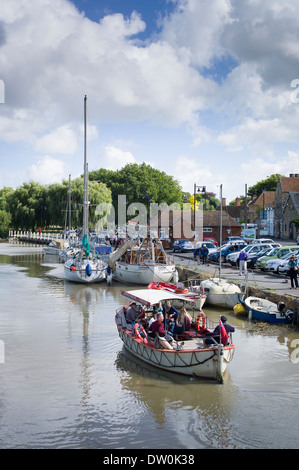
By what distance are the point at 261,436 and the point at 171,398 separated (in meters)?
3.12

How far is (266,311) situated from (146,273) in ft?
42.4

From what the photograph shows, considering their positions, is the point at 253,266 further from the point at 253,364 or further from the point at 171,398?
the point at 171,398

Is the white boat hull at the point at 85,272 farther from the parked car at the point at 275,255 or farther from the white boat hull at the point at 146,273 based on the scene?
the parked car at the point at 275,255

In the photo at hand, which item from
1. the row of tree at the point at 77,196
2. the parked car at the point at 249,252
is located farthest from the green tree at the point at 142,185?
the parked car at the point at 249,252

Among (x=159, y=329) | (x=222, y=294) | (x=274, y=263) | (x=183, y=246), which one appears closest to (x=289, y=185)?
(x=183, y=246)

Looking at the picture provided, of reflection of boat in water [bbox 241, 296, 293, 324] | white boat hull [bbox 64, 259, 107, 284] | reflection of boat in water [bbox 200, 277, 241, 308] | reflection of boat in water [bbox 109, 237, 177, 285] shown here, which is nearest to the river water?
reflection of boat in water [bbox 241, 296, 293, 324]

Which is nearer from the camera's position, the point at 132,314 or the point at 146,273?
the point at 132,314

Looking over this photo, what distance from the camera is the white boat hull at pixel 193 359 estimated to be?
14062 millimetres

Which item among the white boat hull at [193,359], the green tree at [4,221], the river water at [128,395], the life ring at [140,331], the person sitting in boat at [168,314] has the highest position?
the green tree at [4,221]

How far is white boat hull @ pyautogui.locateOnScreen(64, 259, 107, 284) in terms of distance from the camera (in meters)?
36.2

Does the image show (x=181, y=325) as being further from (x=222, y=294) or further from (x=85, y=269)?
(x=85, y=269)

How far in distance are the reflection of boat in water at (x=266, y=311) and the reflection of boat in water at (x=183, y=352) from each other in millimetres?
6348

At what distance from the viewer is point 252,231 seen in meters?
68.0

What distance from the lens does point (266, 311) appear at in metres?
22.2
